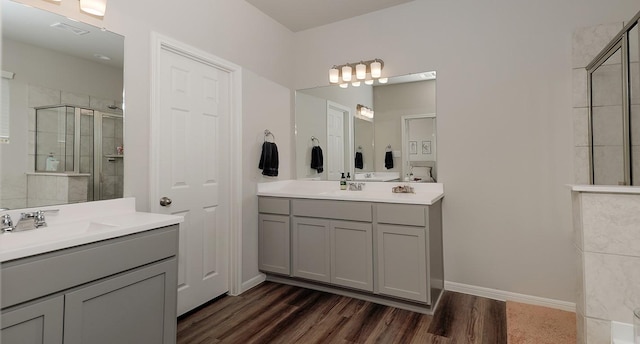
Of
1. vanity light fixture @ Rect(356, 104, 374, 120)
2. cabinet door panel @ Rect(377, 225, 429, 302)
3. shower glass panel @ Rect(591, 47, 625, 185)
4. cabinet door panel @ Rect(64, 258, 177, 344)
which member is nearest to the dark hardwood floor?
cabinet door panel @ Rect(377, 225, 429, 302)

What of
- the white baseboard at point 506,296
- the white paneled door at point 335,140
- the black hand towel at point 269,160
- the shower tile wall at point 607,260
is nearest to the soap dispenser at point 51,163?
the black hand towel at point 269,160

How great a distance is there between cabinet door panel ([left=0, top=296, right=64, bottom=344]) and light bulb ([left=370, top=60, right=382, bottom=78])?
113 inches

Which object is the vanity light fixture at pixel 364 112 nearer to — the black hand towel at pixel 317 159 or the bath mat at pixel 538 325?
the black hand towel at pixel 317 159

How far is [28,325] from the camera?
1.13m

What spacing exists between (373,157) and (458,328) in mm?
1687

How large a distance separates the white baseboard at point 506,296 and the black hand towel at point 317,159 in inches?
66.9

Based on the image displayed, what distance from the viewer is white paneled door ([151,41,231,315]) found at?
2.25 metres

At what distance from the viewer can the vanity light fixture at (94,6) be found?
1.71 meters

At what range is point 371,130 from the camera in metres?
3.24

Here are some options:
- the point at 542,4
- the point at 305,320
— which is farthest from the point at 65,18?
the point at 542,4

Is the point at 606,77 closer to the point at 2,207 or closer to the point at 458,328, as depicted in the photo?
the point at 458,328

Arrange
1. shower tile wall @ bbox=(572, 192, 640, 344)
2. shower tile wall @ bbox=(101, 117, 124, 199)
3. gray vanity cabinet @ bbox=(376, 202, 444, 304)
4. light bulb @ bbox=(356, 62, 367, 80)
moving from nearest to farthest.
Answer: shower tile wall @ bbox=(572, 192, 640, 344)
shower tile wall @ bbox=(101, 117, 124, 199)
gray vanity cabinet @ bbox=(376, 202, 444, 304)
light bulb @ bbox=(356, 62, 367, 80)

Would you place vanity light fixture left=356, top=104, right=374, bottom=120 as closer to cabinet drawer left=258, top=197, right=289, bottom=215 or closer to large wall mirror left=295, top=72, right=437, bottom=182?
large wall mirror left=295, top=72, right=437, bottom=182

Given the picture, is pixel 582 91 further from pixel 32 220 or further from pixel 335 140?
pixel 32 220
